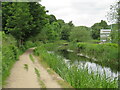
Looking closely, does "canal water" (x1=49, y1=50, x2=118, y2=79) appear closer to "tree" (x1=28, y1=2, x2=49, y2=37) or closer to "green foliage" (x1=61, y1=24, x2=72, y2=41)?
"tree" (x1=28, y1=2, x2=49, y2=37)

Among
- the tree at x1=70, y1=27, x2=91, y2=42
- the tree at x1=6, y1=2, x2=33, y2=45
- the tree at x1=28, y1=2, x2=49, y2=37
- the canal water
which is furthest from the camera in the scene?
the tree at x1=70, y1=27, x2=91, y2=42

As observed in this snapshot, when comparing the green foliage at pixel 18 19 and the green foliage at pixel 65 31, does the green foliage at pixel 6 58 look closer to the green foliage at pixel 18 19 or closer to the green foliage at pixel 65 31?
the green foliage at pixel 18 19

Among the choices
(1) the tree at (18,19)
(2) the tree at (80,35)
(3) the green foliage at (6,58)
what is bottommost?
(3) the green foliage at (6,58)

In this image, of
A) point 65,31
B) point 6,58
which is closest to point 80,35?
point 65,31

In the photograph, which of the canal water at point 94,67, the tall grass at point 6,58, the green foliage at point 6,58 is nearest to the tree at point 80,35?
the canal water at point 94,67

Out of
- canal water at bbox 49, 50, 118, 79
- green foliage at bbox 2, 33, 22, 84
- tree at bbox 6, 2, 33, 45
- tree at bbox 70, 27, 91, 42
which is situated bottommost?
canal water at bbox 49, 50, 118, 79

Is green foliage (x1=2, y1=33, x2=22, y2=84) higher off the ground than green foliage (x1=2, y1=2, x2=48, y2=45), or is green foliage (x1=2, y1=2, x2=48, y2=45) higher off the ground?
green foliage (x1=2, y1=2, x2=48, y2=45)

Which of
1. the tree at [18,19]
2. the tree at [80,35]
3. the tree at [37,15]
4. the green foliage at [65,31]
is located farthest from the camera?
the green foliage at [65,31]

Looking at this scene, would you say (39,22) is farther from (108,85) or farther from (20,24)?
(108,85)

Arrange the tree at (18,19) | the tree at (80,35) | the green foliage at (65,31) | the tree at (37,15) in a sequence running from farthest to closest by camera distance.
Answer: the green foliage at (65,31) < the tree at (80,35) < the tree at (37,15) < the tree at (18,19)

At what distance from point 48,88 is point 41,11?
55.1ft

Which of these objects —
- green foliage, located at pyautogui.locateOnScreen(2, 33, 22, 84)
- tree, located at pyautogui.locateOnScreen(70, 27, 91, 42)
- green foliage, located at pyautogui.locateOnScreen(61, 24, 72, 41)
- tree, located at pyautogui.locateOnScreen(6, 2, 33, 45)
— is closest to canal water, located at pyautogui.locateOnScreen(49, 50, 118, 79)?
green foliage, located at pyautogui.locateOnScreen(2, 33, 22, 84)

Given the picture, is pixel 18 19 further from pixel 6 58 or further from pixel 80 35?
pixel 80 35

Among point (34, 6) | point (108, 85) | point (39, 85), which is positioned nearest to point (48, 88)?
point (39, 85)
